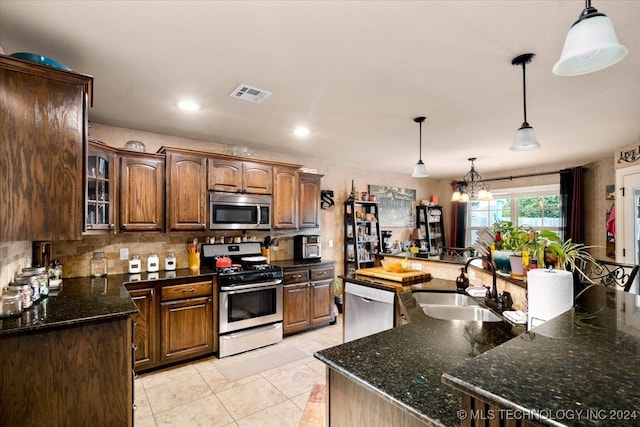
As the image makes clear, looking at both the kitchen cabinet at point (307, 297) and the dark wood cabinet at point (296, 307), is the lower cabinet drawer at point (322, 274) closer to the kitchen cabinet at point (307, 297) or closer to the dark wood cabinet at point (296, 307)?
the kitchen cabinet at point (307, 297)

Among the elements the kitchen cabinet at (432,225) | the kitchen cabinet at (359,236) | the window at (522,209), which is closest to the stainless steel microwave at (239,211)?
the kitchen cabinet at (359,236)

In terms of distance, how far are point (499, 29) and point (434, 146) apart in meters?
2.61

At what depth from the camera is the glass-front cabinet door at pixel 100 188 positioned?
278 cm

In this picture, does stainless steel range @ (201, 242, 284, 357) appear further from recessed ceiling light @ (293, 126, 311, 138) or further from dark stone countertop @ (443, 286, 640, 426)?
dark stone countertop @ (443, 286, 640, 426)

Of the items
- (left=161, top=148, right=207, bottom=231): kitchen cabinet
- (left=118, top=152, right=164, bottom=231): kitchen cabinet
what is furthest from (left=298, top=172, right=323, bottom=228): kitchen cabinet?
(left=118, top=152, right=164, bottom=231): kitchen cabinet

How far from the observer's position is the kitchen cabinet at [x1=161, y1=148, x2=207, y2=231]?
3.38 metres

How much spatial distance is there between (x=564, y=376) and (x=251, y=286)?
10.5 feet

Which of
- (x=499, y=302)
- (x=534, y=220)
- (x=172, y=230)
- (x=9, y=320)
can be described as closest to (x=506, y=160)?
(x=534, y=220)

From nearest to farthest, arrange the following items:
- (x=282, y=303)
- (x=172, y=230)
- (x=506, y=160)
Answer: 1. (x=172, y=230)
2. (x=282, y=303)
3. (x=506, y=160)

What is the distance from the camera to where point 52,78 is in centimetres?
170

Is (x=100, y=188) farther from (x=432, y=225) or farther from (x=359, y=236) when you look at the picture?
(x=432, y=225)

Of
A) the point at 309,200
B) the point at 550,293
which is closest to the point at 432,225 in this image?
the point at 309,200

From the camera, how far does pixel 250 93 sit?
2.57m

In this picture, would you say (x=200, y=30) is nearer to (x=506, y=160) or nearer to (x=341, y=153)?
(x=341, y=153)
